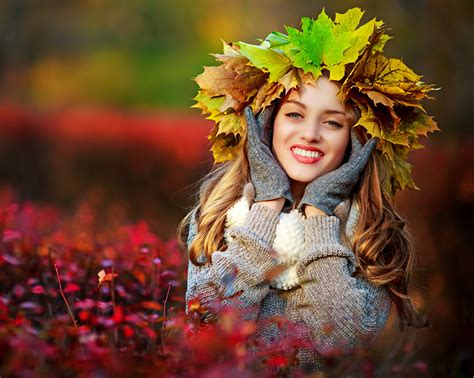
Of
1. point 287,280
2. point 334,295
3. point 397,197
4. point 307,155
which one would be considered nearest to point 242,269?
point 287,280

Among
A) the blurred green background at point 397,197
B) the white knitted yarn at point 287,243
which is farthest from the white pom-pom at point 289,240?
the blurred green background at point 397,197

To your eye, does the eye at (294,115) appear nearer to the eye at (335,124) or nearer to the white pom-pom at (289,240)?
the eye at (335,124)

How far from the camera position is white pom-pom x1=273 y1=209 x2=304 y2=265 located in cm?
358

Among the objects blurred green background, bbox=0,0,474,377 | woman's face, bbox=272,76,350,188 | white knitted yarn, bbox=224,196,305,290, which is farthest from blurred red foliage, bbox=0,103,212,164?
white knitted yarn, bbox=224,196,305,290

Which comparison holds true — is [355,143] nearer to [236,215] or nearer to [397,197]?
[236,215]

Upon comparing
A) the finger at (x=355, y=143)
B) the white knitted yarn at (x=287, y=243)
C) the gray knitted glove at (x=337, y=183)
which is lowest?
the white knitted yarn at (x=287, y=243)

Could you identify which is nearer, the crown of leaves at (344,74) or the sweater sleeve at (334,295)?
the sweater sleeve at (334,295)

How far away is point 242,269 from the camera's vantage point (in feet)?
11.4

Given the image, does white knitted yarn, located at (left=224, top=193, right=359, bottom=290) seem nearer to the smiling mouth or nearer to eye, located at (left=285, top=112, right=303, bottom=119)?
the smiling mouth

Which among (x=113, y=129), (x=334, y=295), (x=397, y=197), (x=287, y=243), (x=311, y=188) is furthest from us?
(x=113, y=129)

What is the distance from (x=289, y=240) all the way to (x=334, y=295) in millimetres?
315

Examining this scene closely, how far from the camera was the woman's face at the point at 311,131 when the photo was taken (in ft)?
12.1

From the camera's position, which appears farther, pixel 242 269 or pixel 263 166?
pixel 263 166

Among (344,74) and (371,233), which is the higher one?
(344,74)
